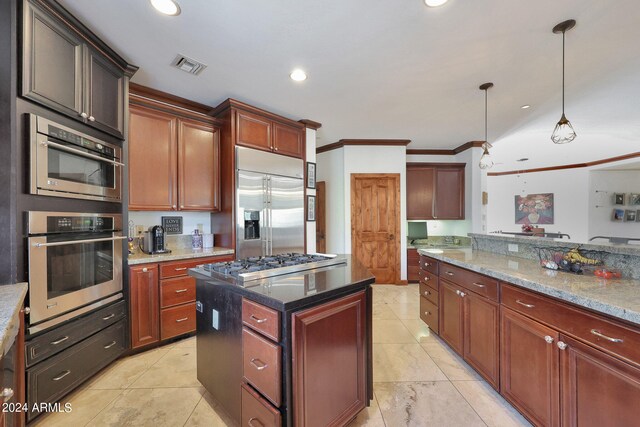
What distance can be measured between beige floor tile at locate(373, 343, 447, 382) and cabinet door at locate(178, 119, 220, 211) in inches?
94.7

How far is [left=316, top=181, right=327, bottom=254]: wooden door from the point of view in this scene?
16.1 feet

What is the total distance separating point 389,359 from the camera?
224 cm

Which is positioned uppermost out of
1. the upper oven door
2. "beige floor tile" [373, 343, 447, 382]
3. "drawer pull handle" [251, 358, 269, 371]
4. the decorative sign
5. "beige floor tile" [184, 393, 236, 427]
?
the upper oven door

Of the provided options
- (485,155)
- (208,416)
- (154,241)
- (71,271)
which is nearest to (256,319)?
(208,416)

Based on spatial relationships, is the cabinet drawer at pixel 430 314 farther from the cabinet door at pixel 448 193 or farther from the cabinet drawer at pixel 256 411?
the cabinet door at pixel 448 193

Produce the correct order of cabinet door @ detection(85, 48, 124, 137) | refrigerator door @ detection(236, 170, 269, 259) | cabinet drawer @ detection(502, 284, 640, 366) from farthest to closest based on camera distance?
refrigerator door @ detection(236, 170, 269, 259) < cabinet door @ detection(85, 48, 124, 137) < cabinet drawer @ detection(502, 284, 640, 366)

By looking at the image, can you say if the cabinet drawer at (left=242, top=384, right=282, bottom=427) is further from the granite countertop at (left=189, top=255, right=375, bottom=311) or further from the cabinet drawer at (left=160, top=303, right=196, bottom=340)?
the cabinet drawer at (left=160, top=303, right=196, bottom=340)

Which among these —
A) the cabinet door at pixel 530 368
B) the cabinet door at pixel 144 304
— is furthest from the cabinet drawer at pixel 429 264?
the cabinet door at pixel 144 304

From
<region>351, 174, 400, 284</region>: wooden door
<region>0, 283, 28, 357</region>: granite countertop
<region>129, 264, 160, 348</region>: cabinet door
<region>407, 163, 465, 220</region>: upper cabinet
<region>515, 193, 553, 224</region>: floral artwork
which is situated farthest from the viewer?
<region>515, 193, 553, 224</region>: floral artwork

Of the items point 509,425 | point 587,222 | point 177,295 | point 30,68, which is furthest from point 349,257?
point 587,222

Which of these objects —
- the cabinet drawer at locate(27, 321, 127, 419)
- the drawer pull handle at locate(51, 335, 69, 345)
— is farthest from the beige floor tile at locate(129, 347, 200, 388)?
the drawer pull handle at locate(51, 335, 69, 345)

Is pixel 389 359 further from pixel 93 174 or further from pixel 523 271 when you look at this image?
pixel 93 174

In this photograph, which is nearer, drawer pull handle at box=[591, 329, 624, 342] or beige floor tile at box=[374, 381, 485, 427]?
drawer pull handle at box=[591, 329, 624, 342]

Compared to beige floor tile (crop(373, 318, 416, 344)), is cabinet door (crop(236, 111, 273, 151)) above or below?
above
